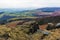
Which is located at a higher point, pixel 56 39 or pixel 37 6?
pixel 37 6

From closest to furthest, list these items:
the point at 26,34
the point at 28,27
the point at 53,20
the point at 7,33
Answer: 1. the point at 7,33
2. the point at 26,34
3. the point at 28,27
4. the point at 53,20

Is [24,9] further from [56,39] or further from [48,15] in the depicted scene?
[56,39]

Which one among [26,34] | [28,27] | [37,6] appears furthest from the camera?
[37,6]

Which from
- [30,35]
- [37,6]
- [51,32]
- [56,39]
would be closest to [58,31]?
[51,32]

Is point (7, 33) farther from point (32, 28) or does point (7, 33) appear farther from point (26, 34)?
point (32, 28)

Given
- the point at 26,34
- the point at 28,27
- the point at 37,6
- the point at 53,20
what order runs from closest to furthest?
the point at 26,34
the point at 28,27
the point at 53,20
the point at 37,6

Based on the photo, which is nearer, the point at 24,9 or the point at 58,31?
the point at 58,31

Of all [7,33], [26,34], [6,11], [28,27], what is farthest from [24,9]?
[7,33]

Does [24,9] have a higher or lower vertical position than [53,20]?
higher

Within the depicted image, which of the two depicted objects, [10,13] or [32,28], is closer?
[32,28]
